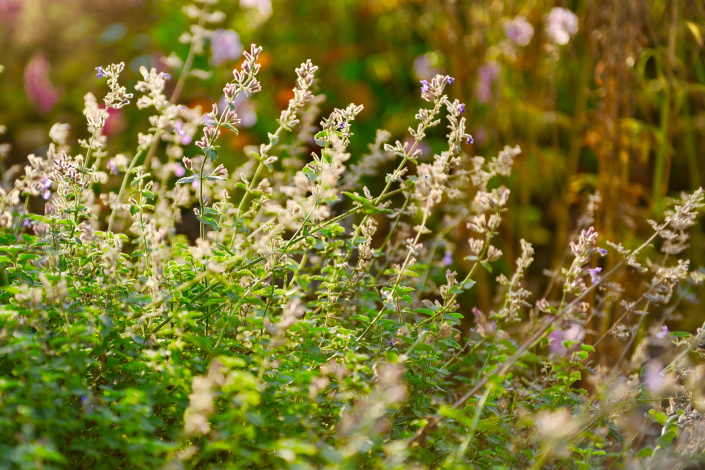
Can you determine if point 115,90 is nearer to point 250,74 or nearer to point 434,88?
point 250,74

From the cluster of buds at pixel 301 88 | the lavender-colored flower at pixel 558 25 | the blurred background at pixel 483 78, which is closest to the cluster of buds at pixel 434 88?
the cluster of buds at pixel 301 88

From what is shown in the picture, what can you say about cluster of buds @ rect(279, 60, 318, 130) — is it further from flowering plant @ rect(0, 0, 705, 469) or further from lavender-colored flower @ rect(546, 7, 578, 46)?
lavender-colored flower @ rect(546, 7, 578, 46)

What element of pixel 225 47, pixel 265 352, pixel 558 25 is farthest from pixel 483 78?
pixel 265 352

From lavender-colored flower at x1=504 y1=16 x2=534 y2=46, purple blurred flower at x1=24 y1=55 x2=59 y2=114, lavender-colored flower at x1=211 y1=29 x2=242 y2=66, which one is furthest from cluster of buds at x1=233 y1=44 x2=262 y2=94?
purple blurred flower at x1=24 y1=55 x2=59 y2=114

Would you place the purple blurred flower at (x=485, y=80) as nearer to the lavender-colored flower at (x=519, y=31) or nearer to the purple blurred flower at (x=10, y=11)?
the lavender-colored flower at (x=519, y=31)

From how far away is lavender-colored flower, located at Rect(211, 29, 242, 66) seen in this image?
4258 millimetres

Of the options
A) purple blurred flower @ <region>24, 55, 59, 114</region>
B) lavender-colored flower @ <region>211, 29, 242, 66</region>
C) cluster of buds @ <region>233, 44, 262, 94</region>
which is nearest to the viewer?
cluster of buds @ <region>233, 44, 262, 94</region>

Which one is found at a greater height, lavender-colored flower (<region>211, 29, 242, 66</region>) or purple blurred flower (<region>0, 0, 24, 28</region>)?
purple blurred flower (<region>0, 0, 24, 28</region>)

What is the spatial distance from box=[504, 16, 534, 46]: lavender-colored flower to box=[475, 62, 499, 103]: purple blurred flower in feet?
0.55

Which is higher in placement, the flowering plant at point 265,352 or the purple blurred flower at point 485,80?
the purple blurred flower at point 485,80

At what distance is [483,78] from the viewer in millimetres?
3861

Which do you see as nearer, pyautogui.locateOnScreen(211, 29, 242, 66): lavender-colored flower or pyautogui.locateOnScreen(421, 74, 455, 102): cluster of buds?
pyautogui.locateOnScreen(421, 74, 455, 102): cluster of buds

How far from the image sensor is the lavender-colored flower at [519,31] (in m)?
3.73

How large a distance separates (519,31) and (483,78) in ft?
0.99
